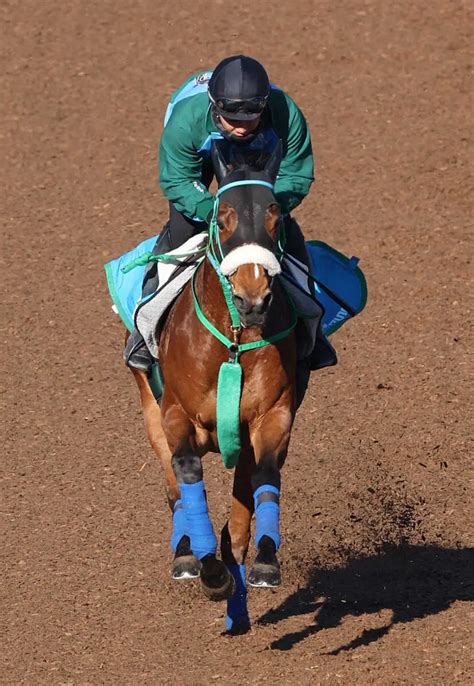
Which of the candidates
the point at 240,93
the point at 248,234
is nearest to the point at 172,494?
the point at 248,234

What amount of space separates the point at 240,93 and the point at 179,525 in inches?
101

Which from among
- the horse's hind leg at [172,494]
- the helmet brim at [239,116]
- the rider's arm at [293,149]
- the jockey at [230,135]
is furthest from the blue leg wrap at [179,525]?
the helmet brim at [239,116]

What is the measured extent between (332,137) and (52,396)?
5.87 m

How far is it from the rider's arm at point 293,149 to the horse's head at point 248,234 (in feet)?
2.09

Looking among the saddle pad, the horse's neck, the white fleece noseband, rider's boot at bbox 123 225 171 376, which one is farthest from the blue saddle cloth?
the white fleece noseband

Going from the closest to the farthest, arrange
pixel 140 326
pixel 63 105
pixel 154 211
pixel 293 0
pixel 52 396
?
pixel 140 326
pixel 52 396
pixel 154 211
pixel 63 105
pixel 293 0

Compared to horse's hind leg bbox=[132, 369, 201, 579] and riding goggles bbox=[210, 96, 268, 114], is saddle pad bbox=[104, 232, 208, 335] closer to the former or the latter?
horse's hind leg bbox=[132, 369, 201, 579]

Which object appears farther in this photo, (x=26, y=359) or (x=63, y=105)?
(x=63, y=105)

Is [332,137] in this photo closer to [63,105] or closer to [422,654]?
[63,105]

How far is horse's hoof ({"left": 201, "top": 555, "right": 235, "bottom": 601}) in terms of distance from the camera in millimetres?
7879

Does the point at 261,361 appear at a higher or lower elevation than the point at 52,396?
higher

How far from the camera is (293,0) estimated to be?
20156mm

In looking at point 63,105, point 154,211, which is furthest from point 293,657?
point 63,105

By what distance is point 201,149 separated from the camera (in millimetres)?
8109
